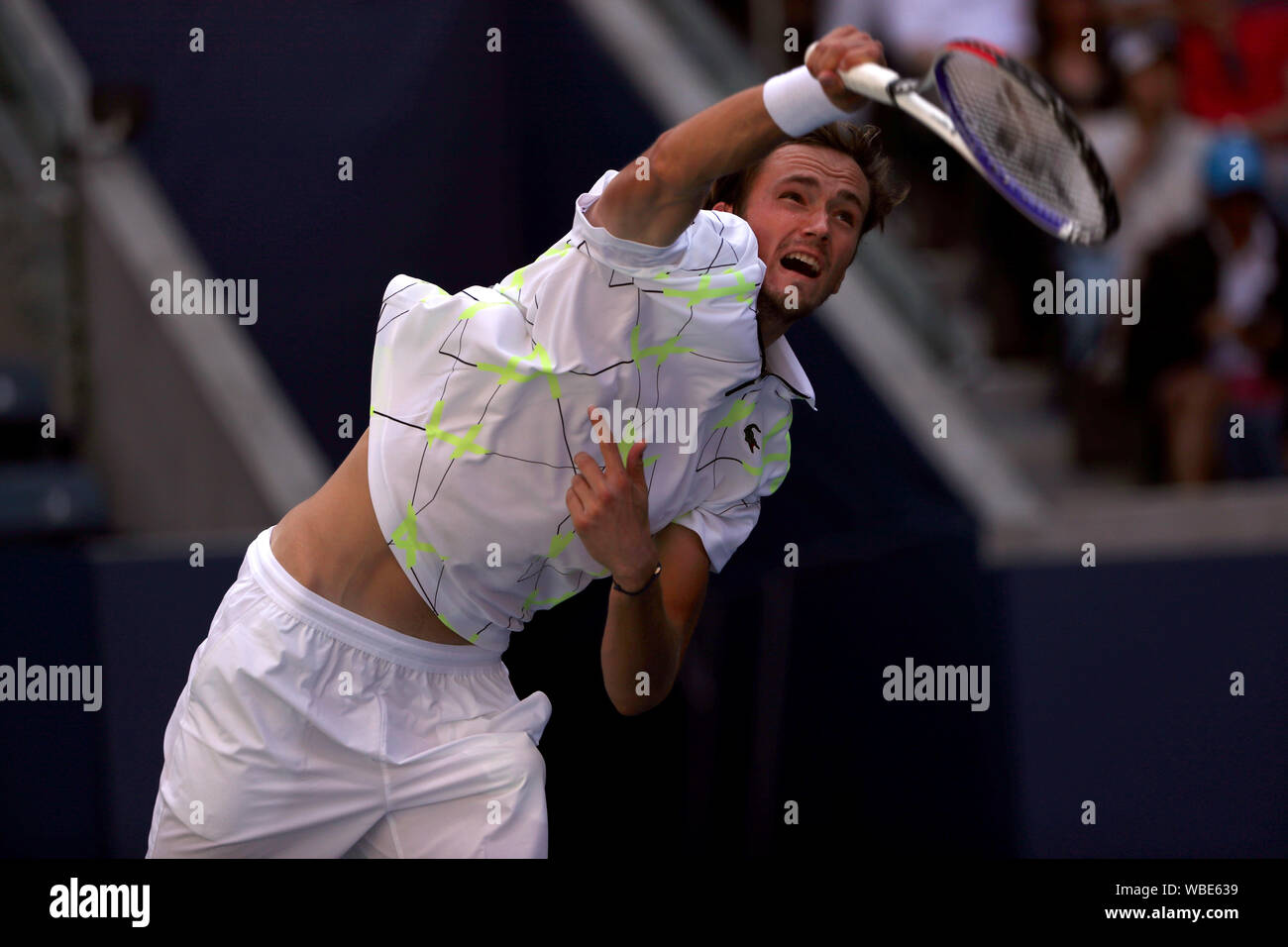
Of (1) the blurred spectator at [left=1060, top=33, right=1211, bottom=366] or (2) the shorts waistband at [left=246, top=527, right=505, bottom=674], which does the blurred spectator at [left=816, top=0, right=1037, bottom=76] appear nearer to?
(1) the blurred spectator at [left=1060, top=33, right=1211, bottom=366]

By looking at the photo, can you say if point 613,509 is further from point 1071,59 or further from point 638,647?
point 1071,59

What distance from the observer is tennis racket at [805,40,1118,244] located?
192 cm

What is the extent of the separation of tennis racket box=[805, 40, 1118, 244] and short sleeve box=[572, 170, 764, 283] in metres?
0.32

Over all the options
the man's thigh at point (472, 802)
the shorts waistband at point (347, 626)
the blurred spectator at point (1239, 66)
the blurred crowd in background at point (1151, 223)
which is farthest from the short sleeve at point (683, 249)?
the blurred spectator at point (1239, 66)

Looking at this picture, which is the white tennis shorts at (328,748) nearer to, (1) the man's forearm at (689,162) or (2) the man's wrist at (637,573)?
(2) the man's wrist at (637,573)

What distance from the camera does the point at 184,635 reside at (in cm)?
335

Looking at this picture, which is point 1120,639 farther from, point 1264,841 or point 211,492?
point 211,492

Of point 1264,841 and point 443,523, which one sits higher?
point 443,523

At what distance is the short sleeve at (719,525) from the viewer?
2.46m

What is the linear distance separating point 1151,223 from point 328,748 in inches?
106

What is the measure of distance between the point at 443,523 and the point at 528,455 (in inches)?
6.5

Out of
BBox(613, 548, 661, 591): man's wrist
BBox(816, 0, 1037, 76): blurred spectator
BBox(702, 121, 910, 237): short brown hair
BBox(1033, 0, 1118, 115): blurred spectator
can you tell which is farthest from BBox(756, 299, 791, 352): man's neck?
BBox(1033, 0, 1118, 115): blurred spectator

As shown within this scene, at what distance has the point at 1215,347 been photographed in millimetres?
4008
